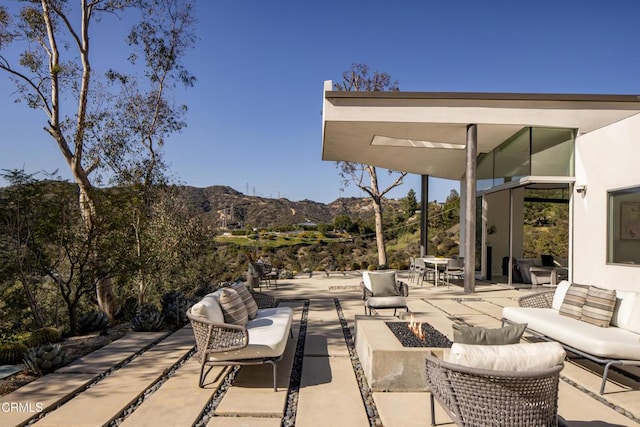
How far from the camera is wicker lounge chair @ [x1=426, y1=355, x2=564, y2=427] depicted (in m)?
2.23

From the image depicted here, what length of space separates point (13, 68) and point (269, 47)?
6.34 m

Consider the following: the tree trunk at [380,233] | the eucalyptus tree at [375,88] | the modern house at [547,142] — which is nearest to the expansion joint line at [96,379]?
the modern house at [547,142]

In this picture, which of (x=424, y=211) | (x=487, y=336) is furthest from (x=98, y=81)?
(x=424, y=211)

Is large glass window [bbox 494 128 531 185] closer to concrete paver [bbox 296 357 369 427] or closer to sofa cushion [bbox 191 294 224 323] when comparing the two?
concrete paver [bbox 296 357 369 427]

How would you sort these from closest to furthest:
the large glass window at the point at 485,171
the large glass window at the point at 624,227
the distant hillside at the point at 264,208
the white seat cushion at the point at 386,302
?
the white seat cushion at the point at 386,302
the large glass window at the point at 624,227
the large glass window at the point at 485,171
the distant hillside at the point at 264,208

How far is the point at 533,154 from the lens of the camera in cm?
909

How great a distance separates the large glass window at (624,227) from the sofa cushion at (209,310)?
22.5 feet

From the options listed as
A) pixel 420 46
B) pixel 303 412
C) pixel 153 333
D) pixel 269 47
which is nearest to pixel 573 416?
pixel 303 412

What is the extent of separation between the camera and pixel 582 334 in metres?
3.93

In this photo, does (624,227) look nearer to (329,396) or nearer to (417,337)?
(417,337)

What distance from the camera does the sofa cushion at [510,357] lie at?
231cm

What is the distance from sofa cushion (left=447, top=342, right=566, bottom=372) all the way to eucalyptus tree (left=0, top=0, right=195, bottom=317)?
216 inches

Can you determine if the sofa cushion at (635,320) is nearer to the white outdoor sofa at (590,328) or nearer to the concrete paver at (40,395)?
the white outdoor sofa at (590,328)

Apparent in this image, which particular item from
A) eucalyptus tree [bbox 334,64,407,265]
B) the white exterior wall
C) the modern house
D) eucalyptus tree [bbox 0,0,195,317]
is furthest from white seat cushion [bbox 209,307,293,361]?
eucalyptus tree [bbox 334,64,407,265]
